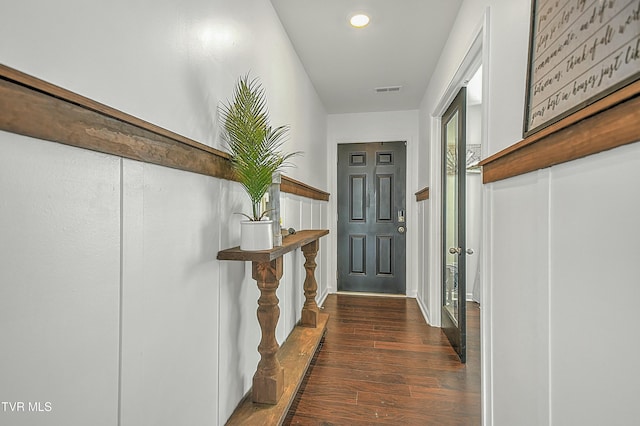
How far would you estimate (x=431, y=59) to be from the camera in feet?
9.32

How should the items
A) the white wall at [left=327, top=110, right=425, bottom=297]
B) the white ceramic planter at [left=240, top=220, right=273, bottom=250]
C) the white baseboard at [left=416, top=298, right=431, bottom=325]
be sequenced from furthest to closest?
the white wall at [left=327, top=110, right=425, bottom=297]
the white baseboard at [left=416, top=298, right=431, bottom=325]
the white ceramic planter at [left=240, top=220, right=273, bottom=250]

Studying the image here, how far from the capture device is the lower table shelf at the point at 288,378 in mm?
1378

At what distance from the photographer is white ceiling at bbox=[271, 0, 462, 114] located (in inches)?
82.8

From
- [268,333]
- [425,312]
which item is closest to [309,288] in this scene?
[268,333]

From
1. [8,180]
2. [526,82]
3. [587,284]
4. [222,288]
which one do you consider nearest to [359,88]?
[526,82]

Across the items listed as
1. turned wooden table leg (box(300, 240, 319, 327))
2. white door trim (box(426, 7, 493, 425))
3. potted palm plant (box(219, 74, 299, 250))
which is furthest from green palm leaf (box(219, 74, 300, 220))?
turned wooden table leg (box(300, 240, 319, 327))

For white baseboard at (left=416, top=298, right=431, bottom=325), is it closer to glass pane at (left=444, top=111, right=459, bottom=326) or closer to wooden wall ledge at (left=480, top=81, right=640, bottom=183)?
glass pane at (left=444, top=111, right=459, bottom=326)

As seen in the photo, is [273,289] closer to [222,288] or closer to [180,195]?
[222,288]

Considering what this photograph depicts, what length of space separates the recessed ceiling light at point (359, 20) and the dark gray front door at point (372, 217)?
214 centimetres

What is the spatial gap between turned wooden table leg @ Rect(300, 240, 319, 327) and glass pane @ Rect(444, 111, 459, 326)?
1.15 metres

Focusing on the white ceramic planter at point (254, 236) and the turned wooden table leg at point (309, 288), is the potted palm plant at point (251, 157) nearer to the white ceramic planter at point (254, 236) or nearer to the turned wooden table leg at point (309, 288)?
the white ceramic planter at point (254, 236)

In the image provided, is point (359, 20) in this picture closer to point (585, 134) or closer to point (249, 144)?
point (249, 144)

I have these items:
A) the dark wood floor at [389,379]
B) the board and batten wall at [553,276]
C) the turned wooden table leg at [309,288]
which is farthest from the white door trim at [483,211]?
the turned wooden table leg at [309,288]

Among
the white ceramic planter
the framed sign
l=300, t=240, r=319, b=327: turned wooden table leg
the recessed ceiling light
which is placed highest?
the recessed ceiling light
